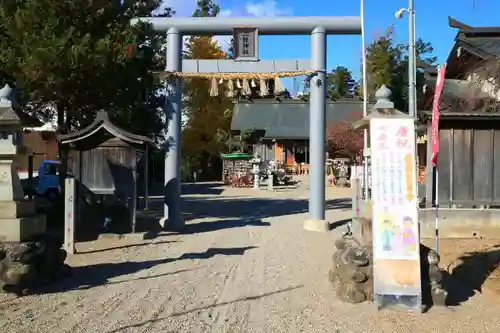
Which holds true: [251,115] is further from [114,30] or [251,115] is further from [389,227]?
[389,227]

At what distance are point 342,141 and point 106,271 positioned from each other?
30.2 metres


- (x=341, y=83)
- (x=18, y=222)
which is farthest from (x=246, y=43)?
(x=341, y=83)

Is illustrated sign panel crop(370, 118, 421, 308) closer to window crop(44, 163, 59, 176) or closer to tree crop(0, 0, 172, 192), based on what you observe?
tree crop(0, 0, 172, 192)

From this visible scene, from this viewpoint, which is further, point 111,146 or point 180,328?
point 111,146

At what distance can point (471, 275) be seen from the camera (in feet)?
30.7

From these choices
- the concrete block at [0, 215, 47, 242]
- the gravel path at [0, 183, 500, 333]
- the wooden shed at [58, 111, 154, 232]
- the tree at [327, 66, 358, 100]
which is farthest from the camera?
the tree at [327, 66, 358, 100]

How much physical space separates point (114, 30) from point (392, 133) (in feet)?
28.7

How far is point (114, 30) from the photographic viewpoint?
13430 millimetres

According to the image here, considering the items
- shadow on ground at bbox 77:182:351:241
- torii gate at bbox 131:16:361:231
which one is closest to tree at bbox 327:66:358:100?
shadow on ground at bbox 77:182:351:241

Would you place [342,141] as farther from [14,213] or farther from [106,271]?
[14,213]

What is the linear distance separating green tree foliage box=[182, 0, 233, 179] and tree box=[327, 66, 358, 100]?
1405cm

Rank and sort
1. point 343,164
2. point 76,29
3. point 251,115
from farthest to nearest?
point 251,115
point 343,164
point 76,29

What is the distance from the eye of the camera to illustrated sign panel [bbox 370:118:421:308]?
693cm

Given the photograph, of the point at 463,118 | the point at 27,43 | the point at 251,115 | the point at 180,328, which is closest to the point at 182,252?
the point at 180,328
